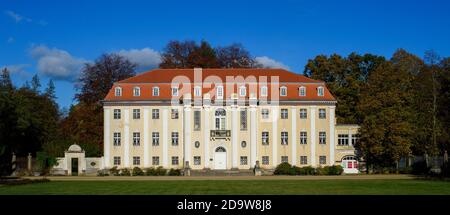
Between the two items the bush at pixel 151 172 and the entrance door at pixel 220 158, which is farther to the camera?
the entrance door at pixel 220 158

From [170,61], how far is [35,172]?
24.6 meters

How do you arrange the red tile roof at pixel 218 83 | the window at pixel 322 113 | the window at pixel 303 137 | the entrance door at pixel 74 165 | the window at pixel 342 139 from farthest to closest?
1. the window at pixel 342 139
2. the window at pixel 322 113
3. the window at pixel 303 137
4. the red tile roof at pixel 218 83
5. the entrance door at pixel 74 165

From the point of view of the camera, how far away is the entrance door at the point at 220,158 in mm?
56156

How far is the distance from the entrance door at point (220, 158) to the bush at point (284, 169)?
15.8 feet

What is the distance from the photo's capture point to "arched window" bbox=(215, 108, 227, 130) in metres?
56.3

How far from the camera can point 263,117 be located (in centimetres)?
5666

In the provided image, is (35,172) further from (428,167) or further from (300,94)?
(428,167)

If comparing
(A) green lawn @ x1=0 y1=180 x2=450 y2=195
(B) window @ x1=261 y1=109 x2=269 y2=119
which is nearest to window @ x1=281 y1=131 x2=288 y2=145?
(B) window @ x1=261 y1=109 x2=269 y2=119

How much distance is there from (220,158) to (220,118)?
3.59 m

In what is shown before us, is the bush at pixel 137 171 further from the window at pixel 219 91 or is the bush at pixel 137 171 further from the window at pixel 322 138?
the window at pixel 322 138

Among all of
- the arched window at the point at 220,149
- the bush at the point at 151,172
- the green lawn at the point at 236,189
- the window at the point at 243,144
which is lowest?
the bush at the point at 151,172

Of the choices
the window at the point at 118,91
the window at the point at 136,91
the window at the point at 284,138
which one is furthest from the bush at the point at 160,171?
the window at the point at 284,138

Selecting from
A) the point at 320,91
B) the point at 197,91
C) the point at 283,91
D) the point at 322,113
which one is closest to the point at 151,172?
the point at 197,91
